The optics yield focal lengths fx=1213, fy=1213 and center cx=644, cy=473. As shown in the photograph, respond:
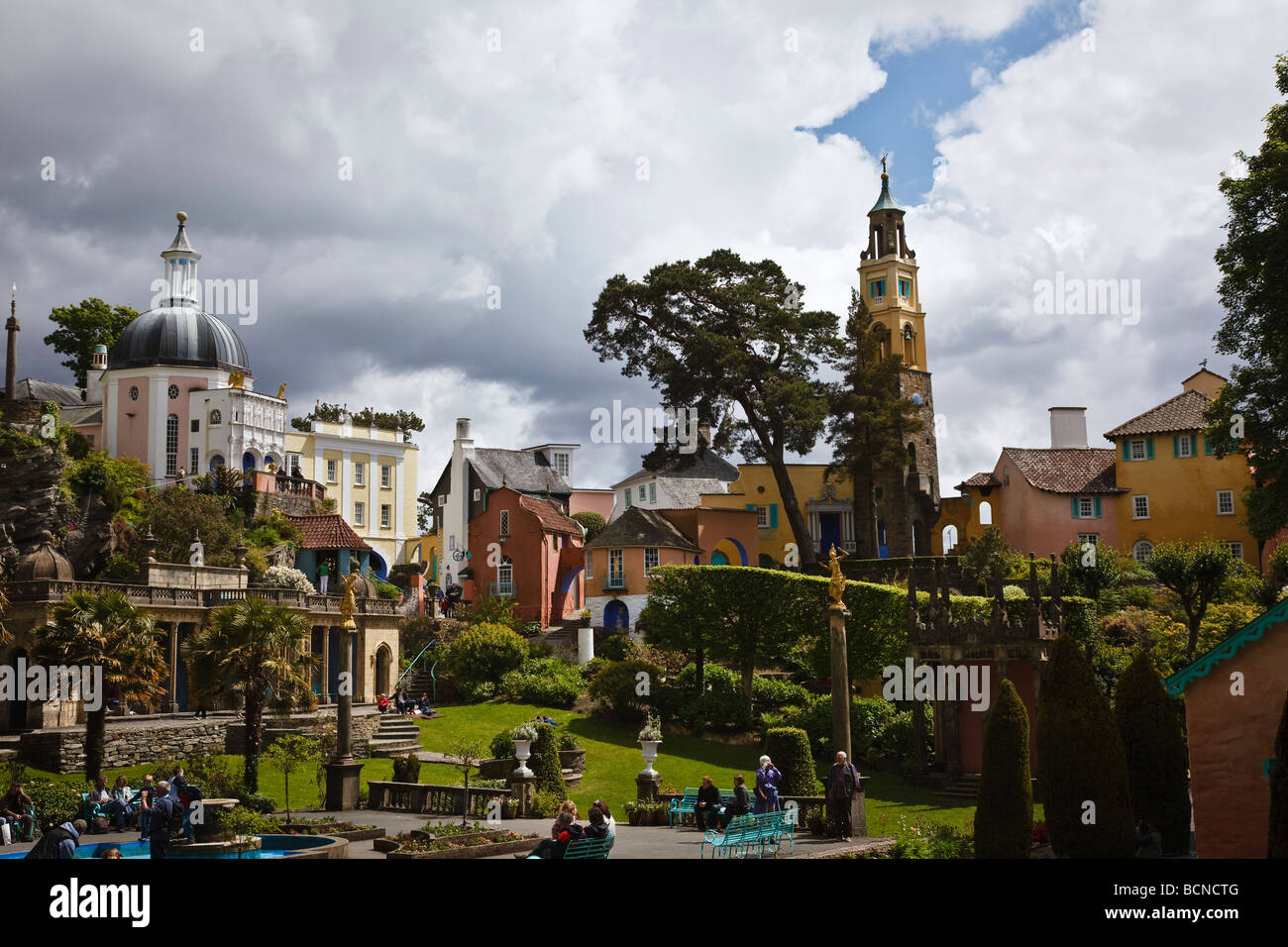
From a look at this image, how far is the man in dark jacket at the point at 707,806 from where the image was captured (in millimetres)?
26141

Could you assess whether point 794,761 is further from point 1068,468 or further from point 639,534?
point 1068,468

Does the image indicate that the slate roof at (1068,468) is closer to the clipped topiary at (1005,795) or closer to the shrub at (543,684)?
the shrub at (543,684)

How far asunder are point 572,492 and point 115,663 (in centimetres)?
5278

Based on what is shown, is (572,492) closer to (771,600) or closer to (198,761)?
(771,600)

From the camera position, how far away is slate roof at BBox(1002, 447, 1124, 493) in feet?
207

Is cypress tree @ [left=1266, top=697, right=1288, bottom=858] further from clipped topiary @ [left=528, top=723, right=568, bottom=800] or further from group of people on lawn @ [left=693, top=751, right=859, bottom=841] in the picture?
clipped topiary @ [left=528, top=723, right=568, bottom=800]

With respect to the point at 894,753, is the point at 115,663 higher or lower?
higher

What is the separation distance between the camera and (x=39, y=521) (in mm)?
50031

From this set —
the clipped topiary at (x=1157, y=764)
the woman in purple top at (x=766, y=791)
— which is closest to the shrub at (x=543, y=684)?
the woman in purple top at (x=766, y=791)

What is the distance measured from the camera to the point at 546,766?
33.1 m

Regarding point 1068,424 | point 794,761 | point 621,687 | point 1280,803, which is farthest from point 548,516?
point 1280,803

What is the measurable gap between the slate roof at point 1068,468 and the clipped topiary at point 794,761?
35.9m
